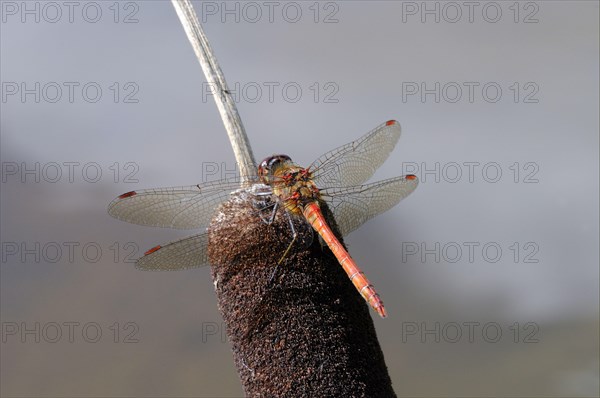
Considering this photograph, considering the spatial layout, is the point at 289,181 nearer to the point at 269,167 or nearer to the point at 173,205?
the point at 269,167

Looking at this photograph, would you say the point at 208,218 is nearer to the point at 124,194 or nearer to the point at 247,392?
the point at 124,194

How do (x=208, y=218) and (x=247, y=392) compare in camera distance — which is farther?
(x=208, y=218)

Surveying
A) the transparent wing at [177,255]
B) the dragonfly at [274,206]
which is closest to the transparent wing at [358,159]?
the dragonfly at [274,206]

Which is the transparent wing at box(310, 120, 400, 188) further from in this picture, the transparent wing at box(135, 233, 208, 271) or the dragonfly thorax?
the transparent wing at box(135, 233, 208, 271)

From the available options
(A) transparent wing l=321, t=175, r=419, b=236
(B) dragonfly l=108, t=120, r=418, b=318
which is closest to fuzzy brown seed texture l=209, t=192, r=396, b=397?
(B) dragonfly l=108, t=120, r=418, b=318

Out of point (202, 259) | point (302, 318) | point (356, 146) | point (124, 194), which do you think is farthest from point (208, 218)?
point (356, 146)
